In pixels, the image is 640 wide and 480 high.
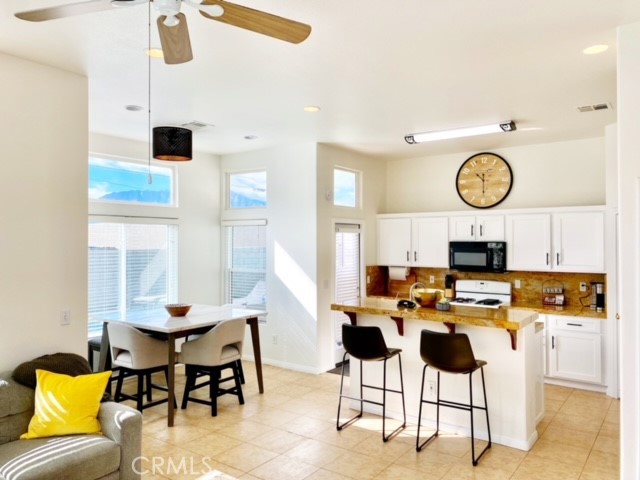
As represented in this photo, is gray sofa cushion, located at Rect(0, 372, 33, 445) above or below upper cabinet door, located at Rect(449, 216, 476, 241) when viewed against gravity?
below

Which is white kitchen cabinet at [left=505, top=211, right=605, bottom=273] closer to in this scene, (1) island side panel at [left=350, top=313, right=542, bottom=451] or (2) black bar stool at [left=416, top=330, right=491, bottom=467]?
(1) island side panel at [left=350, top=313, right=542, bottom=451]

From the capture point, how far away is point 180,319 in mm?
4641

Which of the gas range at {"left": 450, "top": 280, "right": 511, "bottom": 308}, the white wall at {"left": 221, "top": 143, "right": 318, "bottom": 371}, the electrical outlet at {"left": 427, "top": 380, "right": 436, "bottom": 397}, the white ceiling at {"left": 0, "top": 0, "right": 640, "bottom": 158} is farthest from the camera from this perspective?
the gas range at {"left": 450, "top": 280, "right": 511, "bottom": 308}

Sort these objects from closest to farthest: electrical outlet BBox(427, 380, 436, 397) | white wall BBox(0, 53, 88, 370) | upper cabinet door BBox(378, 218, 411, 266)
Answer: white wall BBox(0, 53, 88, 370) < electrical outlet BBox(427, 380, 436, 397) < upper cabinet door BBox(378, 218, 411, 266)

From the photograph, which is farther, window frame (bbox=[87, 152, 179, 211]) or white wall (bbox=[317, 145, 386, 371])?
white wall (bbox=[317, 145, 386, 371])

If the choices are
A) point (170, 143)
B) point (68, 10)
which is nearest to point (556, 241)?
point (170, 143)

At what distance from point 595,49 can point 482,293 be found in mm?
3827

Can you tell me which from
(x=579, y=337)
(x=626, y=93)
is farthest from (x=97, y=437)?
(x=579, y=337)

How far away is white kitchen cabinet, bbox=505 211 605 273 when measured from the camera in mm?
5336

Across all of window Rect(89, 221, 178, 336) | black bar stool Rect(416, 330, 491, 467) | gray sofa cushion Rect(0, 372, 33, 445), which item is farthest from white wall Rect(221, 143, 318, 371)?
gray sofa cushion Rect(0, 372, 33, 445)

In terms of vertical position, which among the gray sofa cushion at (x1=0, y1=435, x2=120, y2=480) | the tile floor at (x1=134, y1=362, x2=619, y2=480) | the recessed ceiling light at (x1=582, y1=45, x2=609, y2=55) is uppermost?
the recessed ceiling light at (x1=582, y1=45, x2=609, y2=55)

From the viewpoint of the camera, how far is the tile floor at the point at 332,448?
3.38m

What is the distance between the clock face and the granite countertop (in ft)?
8.41

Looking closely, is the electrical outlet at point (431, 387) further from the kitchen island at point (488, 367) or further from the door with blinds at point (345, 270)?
the door with blinds at point (345, 270)
